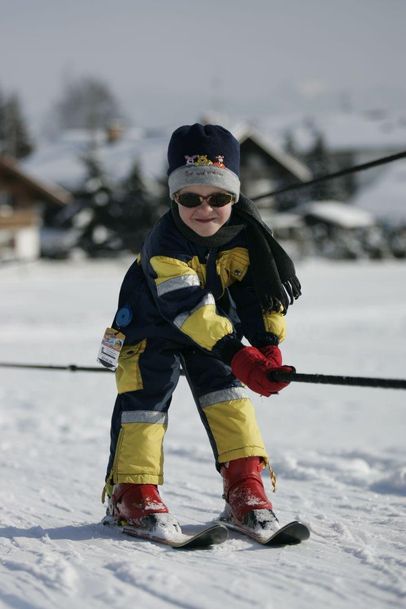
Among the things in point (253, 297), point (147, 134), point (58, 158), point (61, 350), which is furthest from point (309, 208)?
point (253, 297)

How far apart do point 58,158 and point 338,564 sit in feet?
147

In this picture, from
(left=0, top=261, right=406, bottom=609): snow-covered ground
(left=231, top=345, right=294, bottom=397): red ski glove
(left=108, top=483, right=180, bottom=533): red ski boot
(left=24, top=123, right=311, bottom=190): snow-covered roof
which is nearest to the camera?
(left=0, top=261, right=406, bottom=609): snow-covered ground

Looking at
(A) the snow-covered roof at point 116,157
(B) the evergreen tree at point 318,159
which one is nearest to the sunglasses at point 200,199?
(A) the snow-covered roof at point 116,157

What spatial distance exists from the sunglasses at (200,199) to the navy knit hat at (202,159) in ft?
0.09

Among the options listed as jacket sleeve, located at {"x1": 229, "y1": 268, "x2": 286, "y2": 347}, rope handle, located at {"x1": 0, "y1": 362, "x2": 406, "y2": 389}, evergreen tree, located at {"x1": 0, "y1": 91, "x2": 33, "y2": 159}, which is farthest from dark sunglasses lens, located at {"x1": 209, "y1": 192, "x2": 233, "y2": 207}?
evergreen tree, located at {"x1": 0, "y1": 91, "x2": 33, "y2": 159}

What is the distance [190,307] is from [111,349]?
14.4 inches

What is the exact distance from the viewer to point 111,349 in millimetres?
2832

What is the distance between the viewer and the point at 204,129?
9.35 feet

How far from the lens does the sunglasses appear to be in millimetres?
2781

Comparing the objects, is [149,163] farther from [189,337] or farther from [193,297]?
[193,297]

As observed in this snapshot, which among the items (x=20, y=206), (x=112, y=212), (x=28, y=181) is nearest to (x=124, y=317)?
(x=28, y=181)

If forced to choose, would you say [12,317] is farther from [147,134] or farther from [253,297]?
[147,134]

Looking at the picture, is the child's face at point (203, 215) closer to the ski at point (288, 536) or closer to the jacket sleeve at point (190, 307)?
the jacket sleeve at point (190, 307)

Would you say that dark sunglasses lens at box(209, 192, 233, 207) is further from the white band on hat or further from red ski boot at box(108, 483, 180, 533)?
red ski boot at box(108, 483, 180, 533)
